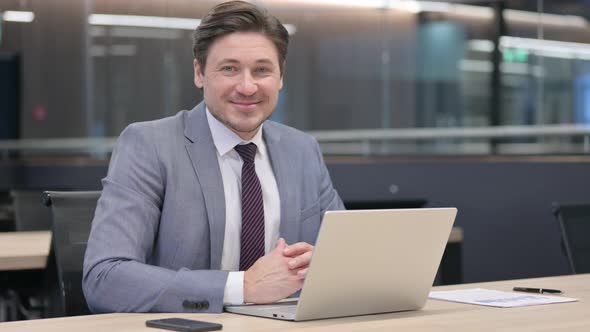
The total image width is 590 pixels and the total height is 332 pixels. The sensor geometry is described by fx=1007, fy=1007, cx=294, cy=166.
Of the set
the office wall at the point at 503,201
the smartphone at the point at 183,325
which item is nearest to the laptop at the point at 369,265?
the smartphone at the point at 183,325

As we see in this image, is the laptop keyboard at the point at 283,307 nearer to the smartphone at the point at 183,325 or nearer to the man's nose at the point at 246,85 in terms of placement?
the smartphone at the point at 183,325

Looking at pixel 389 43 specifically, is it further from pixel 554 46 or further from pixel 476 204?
pixel 476 204

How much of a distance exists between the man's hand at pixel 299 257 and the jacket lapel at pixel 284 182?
381 millimetres

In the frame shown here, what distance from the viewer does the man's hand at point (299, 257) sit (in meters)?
2.08

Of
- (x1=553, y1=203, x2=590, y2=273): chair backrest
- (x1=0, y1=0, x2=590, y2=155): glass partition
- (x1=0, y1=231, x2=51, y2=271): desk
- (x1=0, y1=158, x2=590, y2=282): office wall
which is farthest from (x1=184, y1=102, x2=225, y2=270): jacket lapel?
(x1=0, y1=0, x2=590, y2=155): glass partition

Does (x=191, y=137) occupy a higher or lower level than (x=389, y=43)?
lower

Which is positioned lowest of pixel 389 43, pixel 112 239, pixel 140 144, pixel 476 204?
pixel 476 204

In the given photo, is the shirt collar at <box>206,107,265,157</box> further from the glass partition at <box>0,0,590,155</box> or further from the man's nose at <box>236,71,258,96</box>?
the glass partition at <box>0,0,590,155</box>

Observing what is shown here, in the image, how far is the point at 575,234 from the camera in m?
3.43

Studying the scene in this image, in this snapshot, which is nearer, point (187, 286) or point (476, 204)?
point (187, 286)

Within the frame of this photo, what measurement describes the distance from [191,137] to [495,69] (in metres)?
5.38

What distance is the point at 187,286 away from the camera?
207 centimetres

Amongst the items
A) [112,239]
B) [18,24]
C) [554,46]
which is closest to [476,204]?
[554,46]

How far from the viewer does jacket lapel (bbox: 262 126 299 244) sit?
249 centimetres
